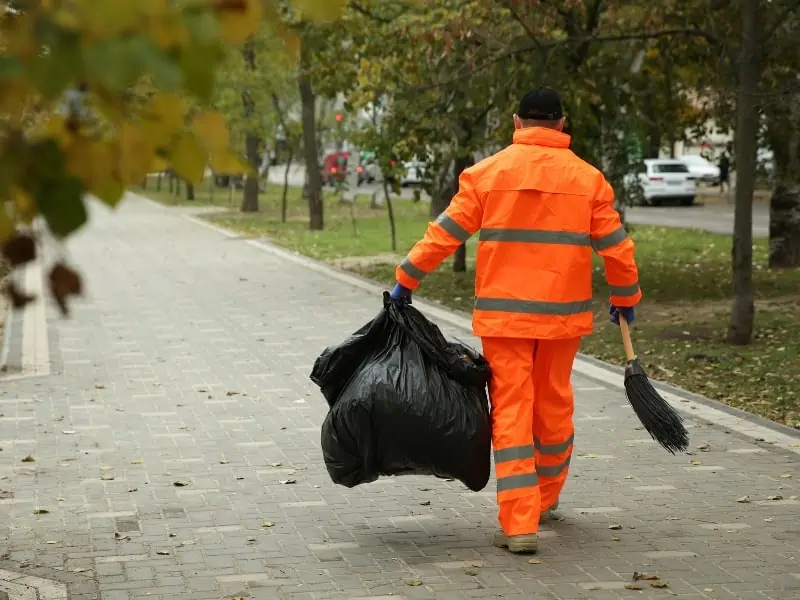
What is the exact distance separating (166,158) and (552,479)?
384 cm

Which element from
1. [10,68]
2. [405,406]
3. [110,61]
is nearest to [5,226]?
[10,68]

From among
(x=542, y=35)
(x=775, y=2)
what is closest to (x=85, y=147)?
(x=775, y=2)

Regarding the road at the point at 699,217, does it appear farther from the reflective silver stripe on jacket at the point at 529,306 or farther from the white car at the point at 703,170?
the reflective silver stripe on jacket at the point at 529,306

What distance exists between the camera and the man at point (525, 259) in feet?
18.8

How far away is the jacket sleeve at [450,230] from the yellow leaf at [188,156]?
10.4 ft

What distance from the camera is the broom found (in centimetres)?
626

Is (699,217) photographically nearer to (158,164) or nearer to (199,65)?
(158,164)

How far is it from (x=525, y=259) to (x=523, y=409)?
0.61m

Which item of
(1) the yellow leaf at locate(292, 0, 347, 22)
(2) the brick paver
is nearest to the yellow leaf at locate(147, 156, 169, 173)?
(2) the brick paver

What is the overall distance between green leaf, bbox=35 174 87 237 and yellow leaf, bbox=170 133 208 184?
8.5 inches

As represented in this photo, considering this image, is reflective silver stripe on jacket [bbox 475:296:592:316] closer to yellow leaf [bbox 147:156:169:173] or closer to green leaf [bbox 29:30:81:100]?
yellow leaf [bbox 147:156:169:173]

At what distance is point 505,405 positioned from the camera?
228 inches

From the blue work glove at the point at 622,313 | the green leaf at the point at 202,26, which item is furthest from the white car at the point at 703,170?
the green leaf at the point at 202,26

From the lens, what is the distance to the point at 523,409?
579 centimetres
